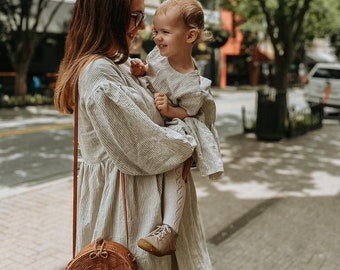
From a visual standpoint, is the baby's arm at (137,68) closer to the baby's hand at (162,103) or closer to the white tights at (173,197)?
the baby's hand at (162,103)

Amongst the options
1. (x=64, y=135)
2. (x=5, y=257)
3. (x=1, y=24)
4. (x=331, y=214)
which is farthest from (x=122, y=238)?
(x=1, y=24)

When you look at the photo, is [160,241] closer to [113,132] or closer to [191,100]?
[113,132]

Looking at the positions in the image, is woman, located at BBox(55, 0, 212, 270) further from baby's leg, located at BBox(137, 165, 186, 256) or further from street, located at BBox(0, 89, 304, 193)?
street, located at BBox(0, 89, 304, 193)

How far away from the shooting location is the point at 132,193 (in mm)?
2014

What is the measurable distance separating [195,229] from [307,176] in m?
5.89

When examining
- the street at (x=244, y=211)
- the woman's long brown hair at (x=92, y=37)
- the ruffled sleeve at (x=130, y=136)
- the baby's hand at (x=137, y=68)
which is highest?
the woman's long brown hair at (x=92, y=37)

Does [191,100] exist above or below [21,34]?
below

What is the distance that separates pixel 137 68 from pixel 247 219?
384cm

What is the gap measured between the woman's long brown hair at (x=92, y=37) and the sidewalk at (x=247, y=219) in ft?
8.80

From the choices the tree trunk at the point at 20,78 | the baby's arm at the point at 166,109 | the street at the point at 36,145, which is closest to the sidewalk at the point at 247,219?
the street at the point at 36,145

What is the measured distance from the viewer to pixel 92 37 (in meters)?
1.97

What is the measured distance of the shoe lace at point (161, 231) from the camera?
195cm

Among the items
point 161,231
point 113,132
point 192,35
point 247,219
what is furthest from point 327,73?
point 113,132

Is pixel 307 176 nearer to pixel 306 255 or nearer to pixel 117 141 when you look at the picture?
pixel 306 255
